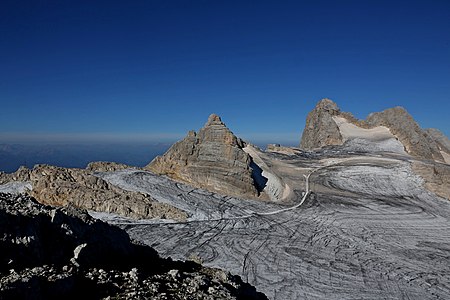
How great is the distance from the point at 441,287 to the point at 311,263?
8486 mm

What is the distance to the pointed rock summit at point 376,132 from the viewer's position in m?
73.4

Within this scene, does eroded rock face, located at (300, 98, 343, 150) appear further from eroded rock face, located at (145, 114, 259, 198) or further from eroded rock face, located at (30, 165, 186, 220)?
eroded rock face, located at (30, 165, 186, 220)

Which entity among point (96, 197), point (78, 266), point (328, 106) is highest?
point (328, 106)

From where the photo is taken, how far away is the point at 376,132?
81375 millimetres

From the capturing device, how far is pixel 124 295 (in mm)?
9312

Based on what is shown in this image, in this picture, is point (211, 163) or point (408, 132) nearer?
point (211, 163)

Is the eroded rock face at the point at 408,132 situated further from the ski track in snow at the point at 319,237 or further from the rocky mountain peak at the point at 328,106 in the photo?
the ski track in snow at the point at 319,237

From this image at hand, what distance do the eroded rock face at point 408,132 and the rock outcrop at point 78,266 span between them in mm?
70156

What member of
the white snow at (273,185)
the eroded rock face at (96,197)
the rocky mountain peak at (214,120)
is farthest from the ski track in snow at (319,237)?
the rocky mountain peak at (214,120)

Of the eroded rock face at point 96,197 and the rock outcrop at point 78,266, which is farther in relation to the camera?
the eroded rock face at point 96,197

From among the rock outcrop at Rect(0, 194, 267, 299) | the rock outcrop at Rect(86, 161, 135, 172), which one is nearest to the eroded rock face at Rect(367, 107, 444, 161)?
the rock outcrop at Rect(86, 161, 135, 172)

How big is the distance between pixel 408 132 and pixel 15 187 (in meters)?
72.2

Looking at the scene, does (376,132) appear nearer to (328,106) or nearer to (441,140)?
(328,106)

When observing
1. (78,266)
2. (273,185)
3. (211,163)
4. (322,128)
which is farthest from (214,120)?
(322,128)
